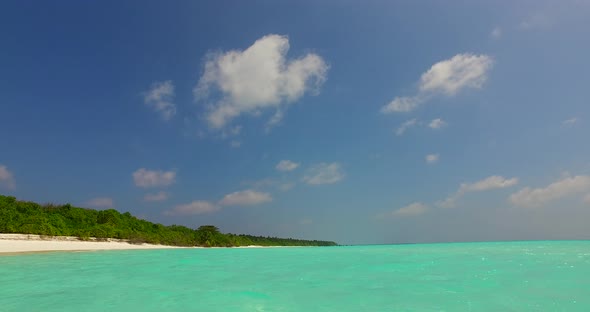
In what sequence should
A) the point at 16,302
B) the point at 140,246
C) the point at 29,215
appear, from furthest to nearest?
1. the point at 140,246
2. the point at 29,215
3. the point at 16,302

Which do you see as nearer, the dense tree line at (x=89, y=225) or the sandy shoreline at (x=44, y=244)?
the sandy shoreline at (x=44, y=244)

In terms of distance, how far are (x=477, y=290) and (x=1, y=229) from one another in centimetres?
4857

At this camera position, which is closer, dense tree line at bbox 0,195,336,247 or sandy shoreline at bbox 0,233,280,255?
sandy shoreline at bbox 0,233,280,255

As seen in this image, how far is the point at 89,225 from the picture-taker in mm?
57562

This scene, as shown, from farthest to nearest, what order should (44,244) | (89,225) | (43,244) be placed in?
(89,225) → (44,244) → (43,244)

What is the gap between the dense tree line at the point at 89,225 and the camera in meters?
43.3

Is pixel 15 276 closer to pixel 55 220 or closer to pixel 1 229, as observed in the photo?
pixel 1 229

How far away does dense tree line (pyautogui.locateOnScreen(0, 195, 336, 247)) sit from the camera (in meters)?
43.3

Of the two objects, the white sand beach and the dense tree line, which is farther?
the dense tree line

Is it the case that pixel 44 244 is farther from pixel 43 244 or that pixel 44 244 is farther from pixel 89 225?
pixel 89 225

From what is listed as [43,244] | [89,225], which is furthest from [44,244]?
[89,225]

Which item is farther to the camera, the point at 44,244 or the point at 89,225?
the point at 89,225

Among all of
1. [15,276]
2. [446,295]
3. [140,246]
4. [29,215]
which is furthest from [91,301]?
[140,246]

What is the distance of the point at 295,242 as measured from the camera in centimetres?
18625
